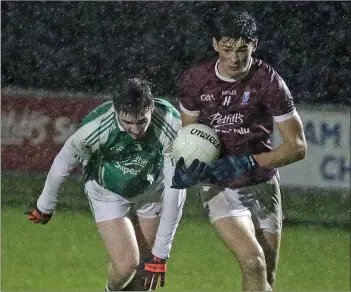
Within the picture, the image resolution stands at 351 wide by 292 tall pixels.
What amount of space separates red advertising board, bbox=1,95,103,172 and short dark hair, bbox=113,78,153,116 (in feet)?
14.0

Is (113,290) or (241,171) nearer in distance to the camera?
(241,171)

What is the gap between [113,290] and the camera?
5.15m

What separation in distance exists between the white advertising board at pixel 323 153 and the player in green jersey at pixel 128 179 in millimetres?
3607

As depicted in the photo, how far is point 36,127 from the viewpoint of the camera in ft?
29.3

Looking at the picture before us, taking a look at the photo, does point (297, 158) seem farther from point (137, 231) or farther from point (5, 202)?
point (5, 202)

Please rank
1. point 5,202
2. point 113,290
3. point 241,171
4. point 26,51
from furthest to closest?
point 26,51
point 5,202
point 113,290
point 241,171

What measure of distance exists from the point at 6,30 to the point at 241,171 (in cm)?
608

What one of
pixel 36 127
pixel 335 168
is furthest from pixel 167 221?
pixel 36 127

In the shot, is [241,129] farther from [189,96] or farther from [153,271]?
[153,271]

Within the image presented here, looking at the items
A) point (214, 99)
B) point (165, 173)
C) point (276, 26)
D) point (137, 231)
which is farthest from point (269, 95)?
point (276, 26)

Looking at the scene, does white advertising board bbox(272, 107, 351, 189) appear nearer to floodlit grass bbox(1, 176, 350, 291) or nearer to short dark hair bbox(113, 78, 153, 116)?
floodlit grass bbox(1, 176, 350, 291)

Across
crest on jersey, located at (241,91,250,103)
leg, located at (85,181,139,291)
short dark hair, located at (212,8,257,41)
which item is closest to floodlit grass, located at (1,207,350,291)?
leg, located at (85,181,139,291)

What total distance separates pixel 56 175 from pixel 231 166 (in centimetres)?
90

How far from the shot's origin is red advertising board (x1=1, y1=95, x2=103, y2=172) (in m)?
8.91
